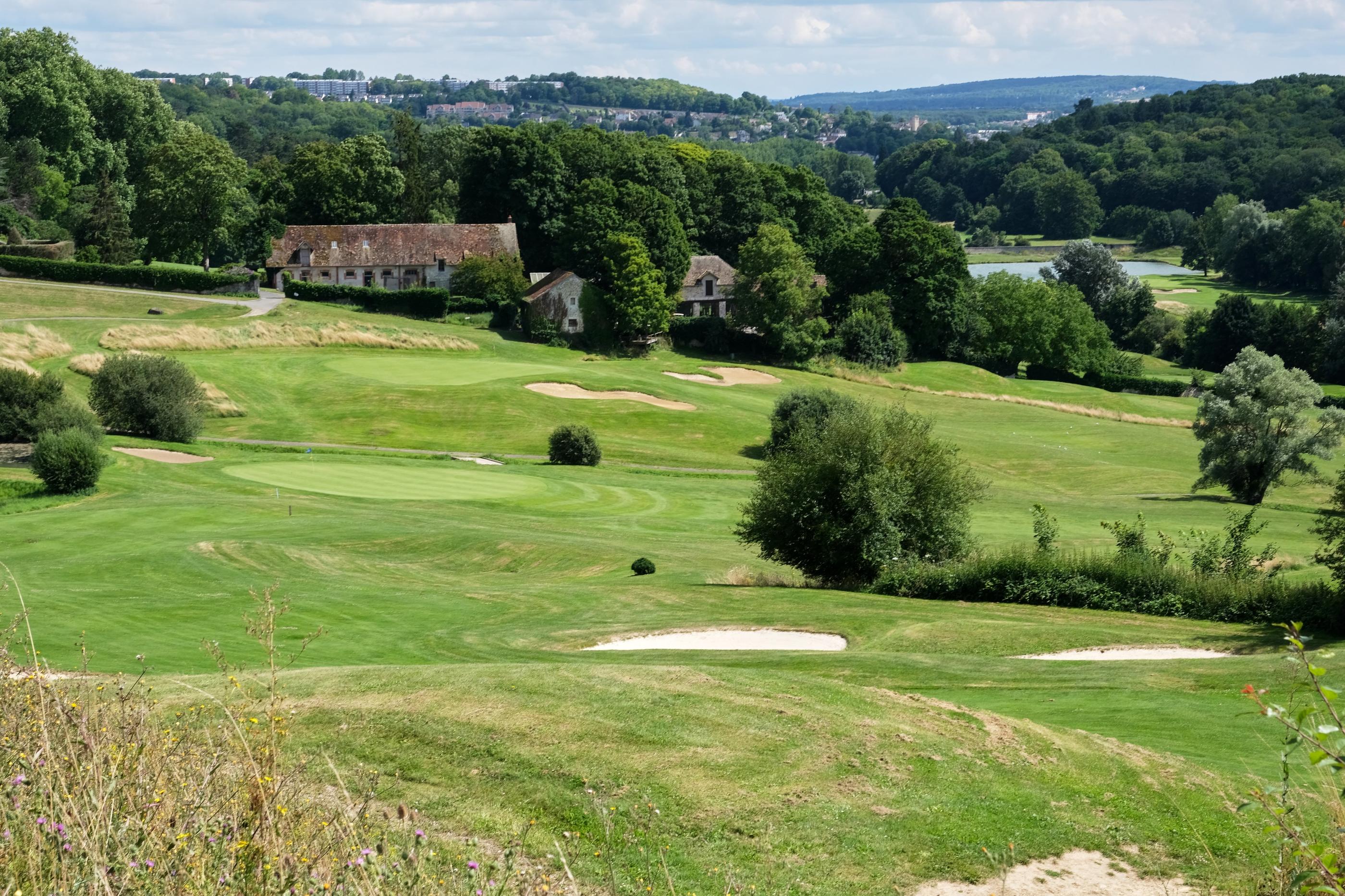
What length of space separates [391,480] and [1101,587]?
2448cm

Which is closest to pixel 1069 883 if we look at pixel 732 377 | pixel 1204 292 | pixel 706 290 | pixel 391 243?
pixel 732 377

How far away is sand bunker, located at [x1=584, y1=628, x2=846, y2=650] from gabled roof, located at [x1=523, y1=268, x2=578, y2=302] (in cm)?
6110

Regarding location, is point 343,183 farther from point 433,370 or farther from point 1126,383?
point 1126,383

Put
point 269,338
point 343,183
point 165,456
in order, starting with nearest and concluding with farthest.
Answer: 1. point 165,456
2. point 269,338
3. point 343,183

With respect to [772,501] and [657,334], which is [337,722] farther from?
[657,334]

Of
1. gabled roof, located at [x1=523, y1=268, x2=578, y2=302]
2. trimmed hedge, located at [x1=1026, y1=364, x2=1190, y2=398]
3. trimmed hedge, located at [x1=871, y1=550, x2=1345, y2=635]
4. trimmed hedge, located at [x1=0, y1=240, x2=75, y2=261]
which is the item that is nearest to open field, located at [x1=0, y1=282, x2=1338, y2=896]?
trimmed hedge, located at [x1=871, y1=550, x2=1345, y2=635]

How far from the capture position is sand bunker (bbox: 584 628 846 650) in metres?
23.6

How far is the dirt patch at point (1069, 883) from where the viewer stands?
33.4 ft

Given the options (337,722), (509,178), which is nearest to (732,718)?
(337,722)

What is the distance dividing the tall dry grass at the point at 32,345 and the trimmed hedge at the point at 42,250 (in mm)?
25692

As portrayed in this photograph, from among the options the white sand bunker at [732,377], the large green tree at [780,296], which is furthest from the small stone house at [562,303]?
the large green tree at [780,296]

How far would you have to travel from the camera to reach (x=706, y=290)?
9725 centimetres

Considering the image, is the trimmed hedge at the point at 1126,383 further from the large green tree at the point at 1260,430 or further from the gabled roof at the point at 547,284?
the large green tree at the point at 1260,430

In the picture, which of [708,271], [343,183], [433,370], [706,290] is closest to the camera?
[433,370]
